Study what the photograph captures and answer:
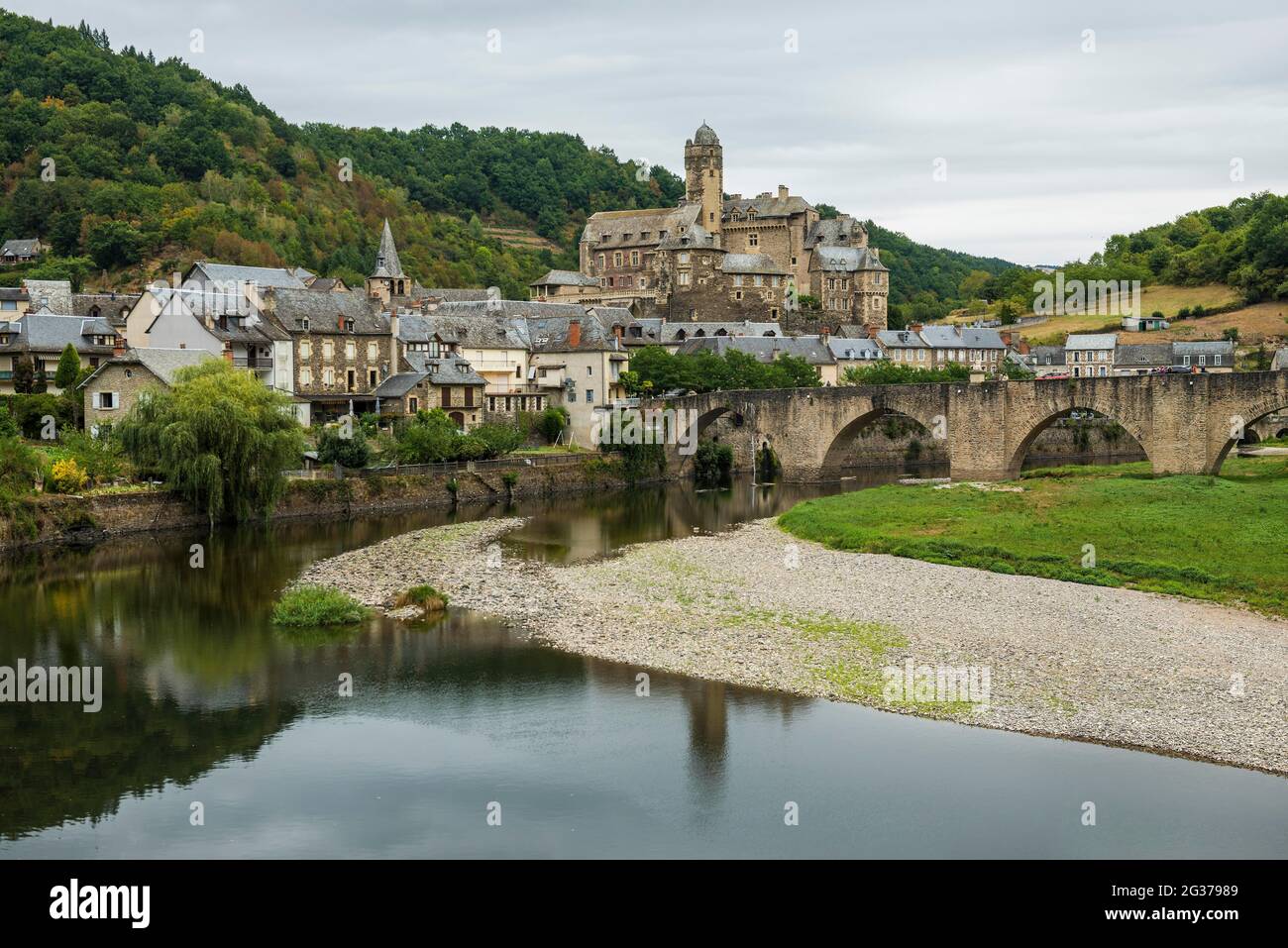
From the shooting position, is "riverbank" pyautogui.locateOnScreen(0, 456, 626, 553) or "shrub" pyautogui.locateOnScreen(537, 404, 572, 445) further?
"shrub" pyautogui.locateOnScreen(537, 404, 572, 445)

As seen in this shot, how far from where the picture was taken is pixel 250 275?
7581cm

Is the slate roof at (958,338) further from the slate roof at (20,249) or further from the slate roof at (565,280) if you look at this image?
the slate roof at (20,249)

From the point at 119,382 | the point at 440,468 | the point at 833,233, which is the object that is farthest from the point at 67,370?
the point at 833,233

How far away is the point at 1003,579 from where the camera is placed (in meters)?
35.5

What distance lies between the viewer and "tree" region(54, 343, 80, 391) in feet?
193

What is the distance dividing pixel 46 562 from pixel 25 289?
132 ft

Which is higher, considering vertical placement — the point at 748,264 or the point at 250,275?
the point at 748,264

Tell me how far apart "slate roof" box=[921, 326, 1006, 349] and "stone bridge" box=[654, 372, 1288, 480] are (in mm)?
32709

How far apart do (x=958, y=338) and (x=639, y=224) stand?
29.0m

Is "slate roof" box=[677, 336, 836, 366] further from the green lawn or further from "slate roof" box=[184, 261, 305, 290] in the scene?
the green lawn

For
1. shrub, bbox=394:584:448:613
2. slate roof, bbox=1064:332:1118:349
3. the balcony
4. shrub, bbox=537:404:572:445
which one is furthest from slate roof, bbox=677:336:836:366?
shrub, bbox=394:584:448:613

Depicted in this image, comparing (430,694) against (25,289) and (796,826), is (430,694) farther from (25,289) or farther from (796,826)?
(25,289)

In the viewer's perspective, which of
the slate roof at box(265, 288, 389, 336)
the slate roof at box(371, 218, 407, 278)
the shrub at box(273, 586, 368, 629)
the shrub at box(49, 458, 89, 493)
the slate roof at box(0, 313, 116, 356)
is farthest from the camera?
the slate roof at box(371, 218, 407, 278)

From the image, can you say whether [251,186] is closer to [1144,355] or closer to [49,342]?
[49,342]
